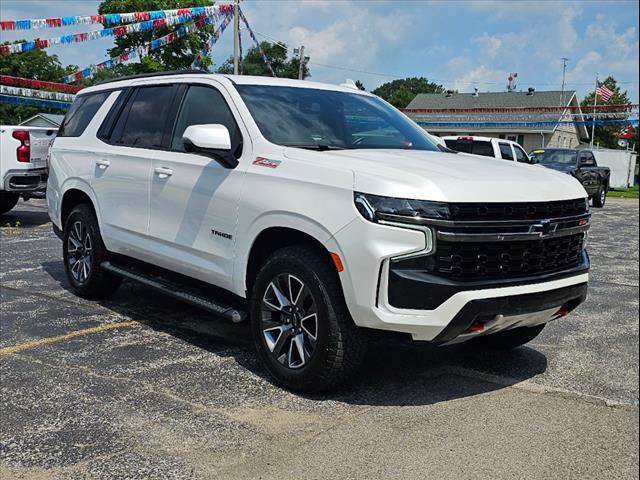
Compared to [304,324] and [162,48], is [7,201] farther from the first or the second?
[162,48]

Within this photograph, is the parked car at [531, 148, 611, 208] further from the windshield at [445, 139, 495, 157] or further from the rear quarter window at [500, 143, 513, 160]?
the windshield at [445, 139, 495, 157]

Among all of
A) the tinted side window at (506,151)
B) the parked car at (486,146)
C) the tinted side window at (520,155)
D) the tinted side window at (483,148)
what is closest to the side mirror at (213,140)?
the parked car at (486,146)

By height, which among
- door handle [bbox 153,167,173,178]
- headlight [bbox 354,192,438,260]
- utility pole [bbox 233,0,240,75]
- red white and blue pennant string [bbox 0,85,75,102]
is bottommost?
headlight [bbox 354,192,438,260]

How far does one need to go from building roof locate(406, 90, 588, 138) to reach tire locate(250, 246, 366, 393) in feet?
142

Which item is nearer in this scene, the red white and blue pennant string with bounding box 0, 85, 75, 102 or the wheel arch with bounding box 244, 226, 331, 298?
the wheel arch with bounding box 244, 226, 331, 298

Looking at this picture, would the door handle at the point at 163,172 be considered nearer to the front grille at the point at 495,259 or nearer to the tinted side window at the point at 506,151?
the front grille at the point at 495,259

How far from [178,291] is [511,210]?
8.44 ft

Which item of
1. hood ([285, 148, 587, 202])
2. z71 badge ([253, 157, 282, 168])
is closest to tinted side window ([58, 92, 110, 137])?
z71 badge ([253, 157, 282, 168])

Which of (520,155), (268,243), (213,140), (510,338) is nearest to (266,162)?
(213,140)

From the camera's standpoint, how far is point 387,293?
3609mm

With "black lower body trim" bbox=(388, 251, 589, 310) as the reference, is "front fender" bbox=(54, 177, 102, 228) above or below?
above

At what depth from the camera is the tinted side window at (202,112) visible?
4.82 m

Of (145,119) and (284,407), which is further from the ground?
(145,119)

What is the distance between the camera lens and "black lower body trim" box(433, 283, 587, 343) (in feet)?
11.8
